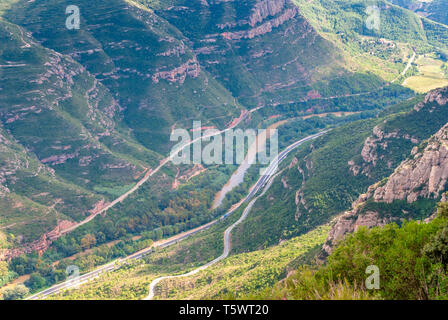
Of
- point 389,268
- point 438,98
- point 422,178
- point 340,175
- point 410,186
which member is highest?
point 438,98

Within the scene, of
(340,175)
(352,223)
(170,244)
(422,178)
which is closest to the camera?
(352,223)

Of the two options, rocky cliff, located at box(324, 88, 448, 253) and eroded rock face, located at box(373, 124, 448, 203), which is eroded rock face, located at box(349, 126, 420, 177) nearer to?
rocky cliff, located at box(324, 88, 448, 253)

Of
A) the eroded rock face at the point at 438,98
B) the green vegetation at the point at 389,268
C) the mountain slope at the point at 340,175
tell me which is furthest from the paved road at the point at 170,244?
the green vegetation at the point at 389,268

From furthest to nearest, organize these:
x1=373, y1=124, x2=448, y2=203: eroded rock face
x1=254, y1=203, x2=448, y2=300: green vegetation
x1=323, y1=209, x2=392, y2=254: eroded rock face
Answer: x1=373, y1=124, x2=448, y2=203: eroded rock face, x1=323, y1=209, x2=392, y2=254: eroded rock face, x1=254, y1=203, x2=448, y2=300: green vegetation

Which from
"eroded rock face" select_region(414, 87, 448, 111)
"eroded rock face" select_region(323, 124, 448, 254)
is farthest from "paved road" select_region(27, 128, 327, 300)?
"eroded rock face" select_region(414, 87, 448, 111)

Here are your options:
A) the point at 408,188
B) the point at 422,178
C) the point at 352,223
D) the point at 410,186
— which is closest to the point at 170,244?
the point at 352,223

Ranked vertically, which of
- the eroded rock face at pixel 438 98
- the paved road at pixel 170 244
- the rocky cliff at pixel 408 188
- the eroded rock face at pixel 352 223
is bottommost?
the paved road at pixel 170 244

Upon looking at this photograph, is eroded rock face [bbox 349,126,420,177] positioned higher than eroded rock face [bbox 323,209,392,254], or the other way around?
eroded rock face [bbox 349,126,420,177]

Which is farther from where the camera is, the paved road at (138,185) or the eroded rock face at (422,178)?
the paved road at (138,185)

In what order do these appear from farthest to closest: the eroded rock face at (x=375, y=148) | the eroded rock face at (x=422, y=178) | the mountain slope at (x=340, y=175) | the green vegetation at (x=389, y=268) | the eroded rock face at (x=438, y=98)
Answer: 1. the eroded rock face at (x=438, y=98)
2. the eroded rock face at (x=375, y=148)
3. the mountain slope at (x=340, y=175)
4. the eroded rock face at (x=422, y=178)
5. the green vegetation at (x=389, y=268)

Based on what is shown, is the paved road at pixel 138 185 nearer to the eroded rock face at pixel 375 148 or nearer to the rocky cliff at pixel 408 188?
the eroded rock face at pixel 375 148

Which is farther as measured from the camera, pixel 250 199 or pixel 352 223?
pixel 250 199

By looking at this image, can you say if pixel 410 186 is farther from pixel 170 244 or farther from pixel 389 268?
pixel 170 244
